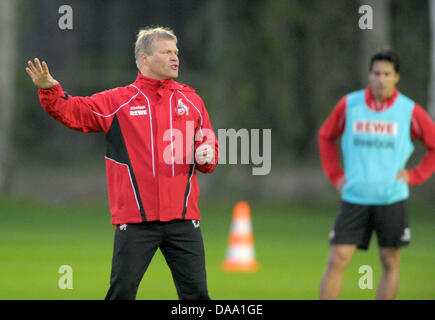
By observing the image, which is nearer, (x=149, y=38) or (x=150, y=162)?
(x=150, y=162)

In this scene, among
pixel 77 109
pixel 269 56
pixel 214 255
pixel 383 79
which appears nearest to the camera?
pixel 77 109

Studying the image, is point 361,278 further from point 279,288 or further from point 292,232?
point 292,232

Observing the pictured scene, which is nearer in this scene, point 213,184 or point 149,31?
point 149,31

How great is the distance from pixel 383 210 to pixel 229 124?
1302 centimetres

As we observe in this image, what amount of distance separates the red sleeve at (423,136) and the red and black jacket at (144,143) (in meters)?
2.35

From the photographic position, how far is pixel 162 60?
212 inches

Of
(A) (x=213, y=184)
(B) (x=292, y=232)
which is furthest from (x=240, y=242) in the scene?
(A) (x=213, y=184)

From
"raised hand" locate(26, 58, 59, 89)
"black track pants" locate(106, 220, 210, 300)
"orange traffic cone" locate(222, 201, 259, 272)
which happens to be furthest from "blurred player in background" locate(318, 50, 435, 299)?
"orange traffic cone" locate(222, 201, 259, 272)

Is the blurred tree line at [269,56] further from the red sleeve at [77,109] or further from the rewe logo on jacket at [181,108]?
the red sleeve at [77,109]

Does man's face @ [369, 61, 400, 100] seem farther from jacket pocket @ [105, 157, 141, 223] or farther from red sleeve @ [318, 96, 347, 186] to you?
jacket pocket @ [105, 157, 141, 223]

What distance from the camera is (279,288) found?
8.75m

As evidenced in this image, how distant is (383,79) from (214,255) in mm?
4957

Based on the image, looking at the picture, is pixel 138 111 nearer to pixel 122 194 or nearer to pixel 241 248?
pixel 122 194

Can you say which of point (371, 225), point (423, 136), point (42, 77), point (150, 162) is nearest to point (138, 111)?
point (150, 162)
